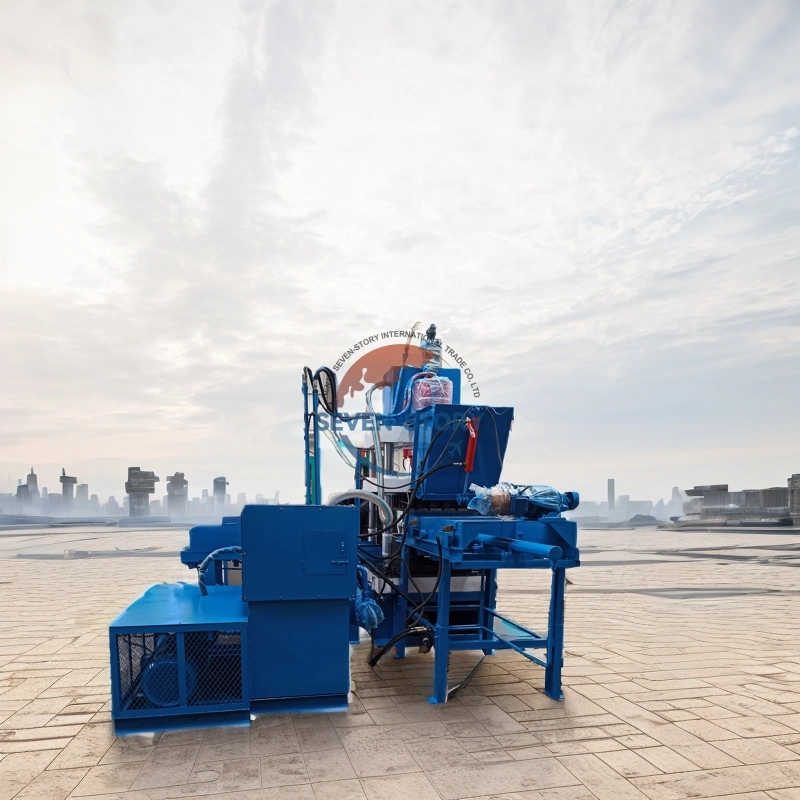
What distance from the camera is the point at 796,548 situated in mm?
20109

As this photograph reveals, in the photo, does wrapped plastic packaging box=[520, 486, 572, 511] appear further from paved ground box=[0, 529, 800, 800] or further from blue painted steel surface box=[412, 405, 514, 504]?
paved ground box=[0, 529, 800, 800]

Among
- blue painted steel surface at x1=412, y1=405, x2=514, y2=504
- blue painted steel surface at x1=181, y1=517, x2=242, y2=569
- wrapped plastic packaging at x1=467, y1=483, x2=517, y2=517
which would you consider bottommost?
blue painted steel surface at x1=181, y1=517, x2=242, y2=569

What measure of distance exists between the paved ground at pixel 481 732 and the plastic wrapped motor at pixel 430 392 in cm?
252

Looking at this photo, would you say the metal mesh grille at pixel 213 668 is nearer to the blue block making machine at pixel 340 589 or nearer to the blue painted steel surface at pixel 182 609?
the blue block making machine at pixel 340 589

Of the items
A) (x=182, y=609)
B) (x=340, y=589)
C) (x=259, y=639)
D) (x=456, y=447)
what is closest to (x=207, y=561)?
(x=182, y=609)

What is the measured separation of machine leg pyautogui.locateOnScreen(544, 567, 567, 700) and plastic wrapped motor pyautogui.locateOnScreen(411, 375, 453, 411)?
2.02 m

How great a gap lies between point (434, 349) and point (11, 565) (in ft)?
44.0

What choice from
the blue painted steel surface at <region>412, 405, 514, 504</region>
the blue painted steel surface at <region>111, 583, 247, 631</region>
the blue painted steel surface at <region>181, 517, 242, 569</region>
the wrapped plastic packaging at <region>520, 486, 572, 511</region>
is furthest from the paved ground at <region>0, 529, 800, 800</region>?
the blue painted steel surface at <region>412, 405, 514, 504</region>

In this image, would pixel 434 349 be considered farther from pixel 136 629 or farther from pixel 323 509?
pixel 136 629

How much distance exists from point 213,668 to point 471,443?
278 cm

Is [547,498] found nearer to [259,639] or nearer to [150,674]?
[259,639]

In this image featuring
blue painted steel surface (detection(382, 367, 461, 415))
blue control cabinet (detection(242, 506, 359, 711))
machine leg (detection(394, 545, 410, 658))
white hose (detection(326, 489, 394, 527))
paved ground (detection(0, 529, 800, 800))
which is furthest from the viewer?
blue painted steel surface (detection(382, 367, 461, 415))

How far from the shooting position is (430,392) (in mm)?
6336

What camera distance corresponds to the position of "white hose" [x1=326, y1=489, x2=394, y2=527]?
604 cm
